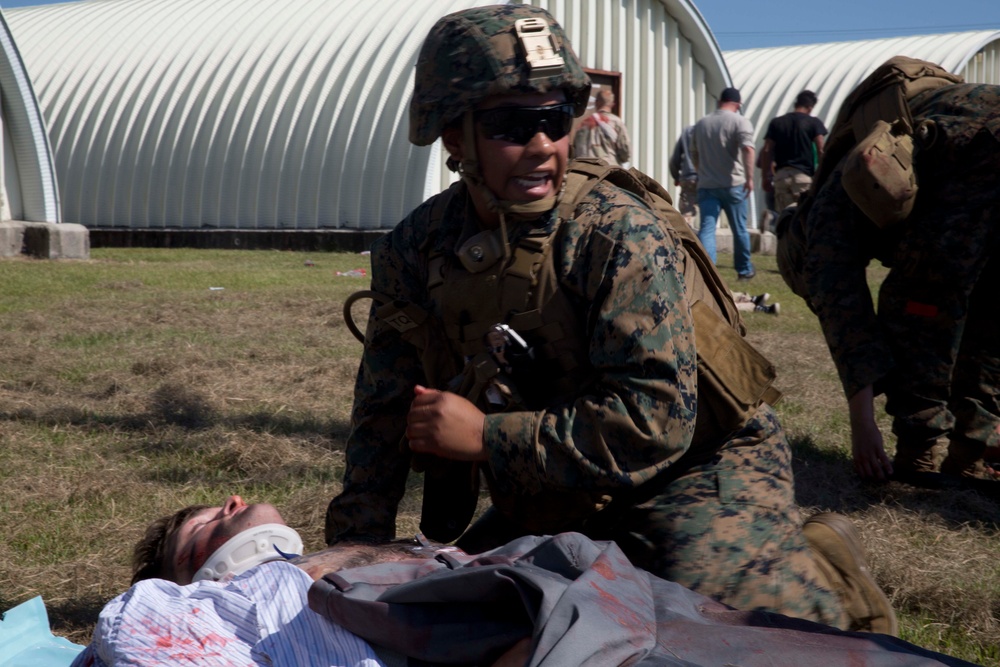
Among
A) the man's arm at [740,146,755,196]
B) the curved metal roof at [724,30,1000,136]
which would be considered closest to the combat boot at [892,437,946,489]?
the man's arm at [740,146,755,196]

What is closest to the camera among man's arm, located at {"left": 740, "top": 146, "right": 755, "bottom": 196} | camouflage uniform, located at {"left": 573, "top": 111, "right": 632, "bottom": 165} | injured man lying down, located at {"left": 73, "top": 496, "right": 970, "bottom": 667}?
injured man lying down, located at {"left": 73, "top": 496, "right": 970, "bottom": 667}

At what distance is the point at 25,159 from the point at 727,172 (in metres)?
8.71

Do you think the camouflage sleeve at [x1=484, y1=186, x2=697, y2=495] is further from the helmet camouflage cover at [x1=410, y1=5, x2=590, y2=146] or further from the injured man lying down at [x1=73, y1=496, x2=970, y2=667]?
the helmet camouflage cover at [x1=410, y1=5, x2=590, y2=146]

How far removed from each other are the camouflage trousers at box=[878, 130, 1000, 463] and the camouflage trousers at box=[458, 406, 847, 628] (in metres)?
1.79

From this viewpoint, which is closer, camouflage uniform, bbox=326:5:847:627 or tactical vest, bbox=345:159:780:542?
camouflage uniform, bbox=326:5:847:627

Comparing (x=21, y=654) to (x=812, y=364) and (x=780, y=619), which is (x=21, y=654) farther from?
(x=812, y=364)

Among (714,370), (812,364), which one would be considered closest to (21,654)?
(714,370)

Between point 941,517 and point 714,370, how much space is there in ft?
6.41

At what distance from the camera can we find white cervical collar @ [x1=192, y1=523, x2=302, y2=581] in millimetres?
2387

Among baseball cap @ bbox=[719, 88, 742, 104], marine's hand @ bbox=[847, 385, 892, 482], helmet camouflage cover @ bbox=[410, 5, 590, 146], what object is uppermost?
helmet camouflage cover @ bbox=[410, 5, 590, 146]

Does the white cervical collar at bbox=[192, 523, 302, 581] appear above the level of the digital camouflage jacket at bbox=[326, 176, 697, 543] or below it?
below

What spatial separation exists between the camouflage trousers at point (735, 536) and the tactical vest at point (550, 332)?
0.20 feet

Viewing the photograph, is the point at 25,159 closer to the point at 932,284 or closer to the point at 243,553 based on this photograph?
the point at 932,284

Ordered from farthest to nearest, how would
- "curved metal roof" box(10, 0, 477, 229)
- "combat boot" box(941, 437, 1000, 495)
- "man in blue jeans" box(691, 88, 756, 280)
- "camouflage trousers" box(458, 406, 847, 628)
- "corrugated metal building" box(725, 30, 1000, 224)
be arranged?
"corrugated metal building" box(725, 30, 1000, 224)
"curved metal roof" box(10, 0, 477, 229)
"man in blue jeans" box(691, 88, 756, 280)
"combat boot" box(941, 437, 1000, 495)
"camouflage trousers" box(458, 406, 847, 628)
